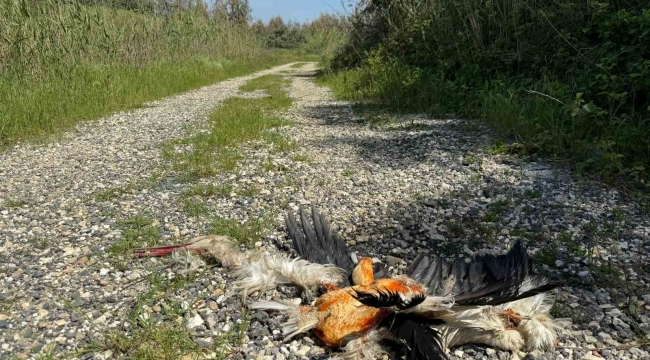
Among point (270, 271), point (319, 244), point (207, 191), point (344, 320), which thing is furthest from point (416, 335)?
point (207, 191)

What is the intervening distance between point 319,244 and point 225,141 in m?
3.30

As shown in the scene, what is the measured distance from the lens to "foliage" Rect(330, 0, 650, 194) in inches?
181

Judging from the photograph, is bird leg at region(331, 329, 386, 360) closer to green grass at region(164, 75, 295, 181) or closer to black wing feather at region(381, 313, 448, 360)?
black wing feather at region(381, 313, 448, 360)

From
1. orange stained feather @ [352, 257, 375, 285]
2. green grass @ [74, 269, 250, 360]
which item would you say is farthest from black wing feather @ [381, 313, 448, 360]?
green grass @ [74, 269, 250, 360]

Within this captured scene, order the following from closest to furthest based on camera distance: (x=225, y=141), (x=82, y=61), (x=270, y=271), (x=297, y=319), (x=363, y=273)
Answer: (x=297, y=319)
(x=363, y=273)
(x=270, y=271)
(x=225, y=141)
(x=82, y=61)

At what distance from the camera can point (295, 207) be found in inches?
147

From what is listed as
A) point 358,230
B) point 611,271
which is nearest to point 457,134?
point 358,230

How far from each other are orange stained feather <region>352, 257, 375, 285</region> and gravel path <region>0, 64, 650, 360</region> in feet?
1.13

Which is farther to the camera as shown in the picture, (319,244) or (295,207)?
(295,207)

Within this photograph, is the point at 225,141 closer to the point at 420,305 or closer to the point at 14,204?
the point at 14,204

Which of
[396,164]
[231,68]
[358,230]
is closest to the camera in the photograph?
[358,230]

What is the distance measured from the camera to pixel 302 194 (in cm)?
402

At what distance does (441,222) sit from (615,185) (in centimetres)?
165

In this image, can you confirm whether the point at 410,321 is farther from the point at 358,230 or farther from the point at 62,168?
the point at 62,168
